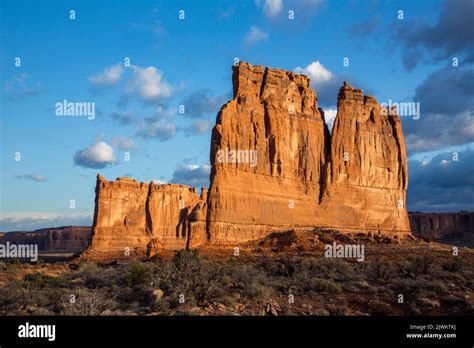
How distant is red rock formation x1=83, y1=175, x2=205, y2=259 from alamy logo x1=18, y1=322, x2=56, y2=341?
2541 inches

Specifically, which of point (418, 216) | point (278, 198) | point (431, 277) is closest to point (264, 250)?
point (278, 198)

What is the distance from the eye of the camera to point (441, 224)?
122m

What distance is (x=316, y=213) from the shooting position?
208 ft

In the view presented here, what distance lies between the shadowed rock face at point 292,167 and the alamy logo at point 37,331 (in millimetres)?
40217

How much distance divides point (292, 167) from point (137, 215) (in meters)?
38.9

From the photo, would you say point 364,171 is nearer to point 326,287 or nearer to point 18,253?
point 18,253

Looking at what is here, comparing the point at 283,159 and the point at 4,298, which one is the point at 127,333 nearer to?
the point at 4,298

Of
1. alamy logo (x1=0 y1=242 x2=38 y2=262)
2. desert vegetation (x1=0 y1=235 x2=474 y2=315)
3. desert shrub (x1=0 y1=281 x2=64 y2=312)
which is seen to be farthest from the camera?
alamy logo (x1=0 y1=242 x2=38 y2=262)

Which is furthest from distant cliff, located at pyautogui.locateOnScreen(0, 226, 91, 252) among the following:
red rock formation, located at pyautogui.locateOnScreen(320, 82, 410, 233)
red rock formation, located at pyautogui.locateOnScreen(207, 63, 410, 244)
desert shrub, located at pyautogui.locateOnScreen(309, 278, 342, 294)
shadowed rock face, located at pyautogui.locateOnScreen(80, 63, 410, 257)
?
desert shrub, located at pyautogui.locateOnScreen(309, 278, 342, 294)

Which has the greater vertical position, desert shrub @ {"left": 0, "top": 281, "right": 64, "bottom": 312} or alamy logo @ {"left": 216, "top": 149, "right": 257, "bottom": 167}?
alamy logo @ {"left": 216, "top": 149, "right": 257, "bottom": 167}

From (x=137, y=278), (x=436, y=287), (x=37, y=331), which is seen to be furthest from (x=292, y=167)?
(x=37, y=331)

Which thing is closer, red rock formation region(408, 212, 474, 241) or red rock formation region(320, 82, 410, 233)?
red rock formation region(320, 82, 410, 233)

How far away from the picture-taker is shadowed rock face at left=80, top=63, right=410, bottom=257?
56062 mm

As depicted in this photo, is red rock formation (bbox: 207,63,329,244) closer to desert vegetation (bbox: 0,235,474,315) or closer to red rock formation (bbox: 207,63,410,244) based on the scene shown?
red rock formation (bbox: 207,63,410,244)
